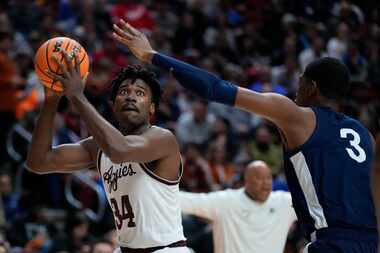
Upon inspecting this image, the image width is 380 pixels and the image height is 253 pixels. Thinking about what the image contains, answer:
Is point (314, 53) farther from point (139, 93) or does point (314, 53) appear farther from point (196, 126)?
point (139, 93)

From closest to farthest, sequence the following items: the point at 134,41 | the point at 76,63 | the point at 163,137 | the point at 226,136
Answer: the point at 76,63 < the point at 134,41 < the point at 163,137 < the point at 226,136

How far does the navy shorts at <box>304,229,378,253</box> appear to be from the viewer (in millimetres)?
5102

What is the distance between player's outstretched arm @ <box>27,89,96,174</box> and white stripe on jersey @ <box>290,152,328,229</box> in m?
1.53

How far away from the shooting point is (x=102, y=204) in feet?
36.0

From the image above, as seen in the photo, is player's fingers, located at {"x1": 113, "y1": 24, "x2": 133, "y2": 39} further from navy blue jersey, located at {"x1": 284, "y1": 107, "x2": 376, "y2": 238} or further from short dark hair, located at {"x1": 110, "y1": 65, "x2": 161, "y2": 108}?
navy blue jersey, located at {"x1": 284, "y1": 107, "x2": 376, "y2": 238}

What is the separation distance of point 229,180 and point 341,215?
6.34 meters

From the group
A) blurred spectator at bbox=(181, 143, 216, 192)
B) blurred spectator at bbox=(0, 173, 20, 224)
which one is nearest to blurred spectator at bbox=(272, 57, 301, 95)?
blurred spectator at bbox=(181, 143, 216, 192)

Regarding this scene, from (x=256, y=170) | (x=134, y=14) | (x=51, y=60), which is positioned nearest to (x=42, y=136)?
(x=51, y=60)

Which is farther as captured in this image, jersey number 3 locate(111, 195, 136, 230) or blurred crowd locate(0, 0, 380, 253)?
blurred crowd locate(0, 0, 380, 253)

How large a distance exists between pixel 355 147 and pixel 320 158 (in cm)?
27

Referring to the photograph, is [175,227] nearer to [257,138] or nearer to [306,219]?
[306,219]

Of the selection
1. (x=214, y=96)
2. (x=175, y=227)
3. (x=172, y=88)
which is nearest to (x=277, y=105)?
(x=214, y=96)

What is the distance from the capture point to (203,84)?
5102mm

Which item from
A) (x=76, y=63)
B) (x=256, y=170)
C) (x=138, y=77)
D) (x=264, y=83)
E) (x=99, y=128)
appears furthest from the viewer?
(x=264, y=83)
